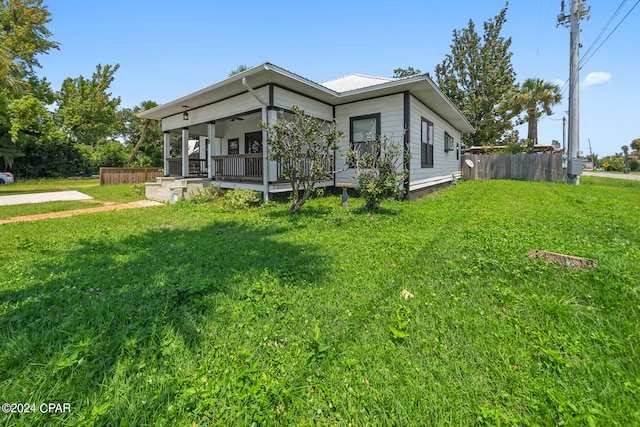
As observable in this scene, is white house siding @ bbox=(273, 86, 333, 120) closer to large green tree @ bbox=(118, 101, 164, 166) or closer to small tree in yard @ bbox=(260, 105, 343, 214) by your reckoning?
small tree in yard @ bbox=(260, 105, 343, 214)

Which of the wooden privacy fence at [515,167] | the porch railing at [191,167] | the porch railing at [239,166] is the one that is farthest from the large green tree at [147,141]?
the wooden privacy fence at [515,167]

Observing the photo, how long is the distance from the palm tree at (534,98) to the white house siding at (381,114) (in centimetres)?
1895

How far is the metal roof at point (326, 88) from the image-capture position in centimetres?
758

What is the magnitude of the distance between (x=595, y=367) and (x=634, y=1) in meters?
12.0

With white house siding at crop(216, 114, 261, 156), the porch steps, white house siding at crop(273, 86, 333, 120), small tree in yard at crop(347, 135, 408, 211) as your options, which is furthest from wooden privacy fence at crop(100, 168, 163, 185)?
small tree in yard at crop(347, 135, 408, 211)

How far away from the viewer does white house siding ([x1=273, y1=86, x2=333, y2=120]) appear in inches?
323

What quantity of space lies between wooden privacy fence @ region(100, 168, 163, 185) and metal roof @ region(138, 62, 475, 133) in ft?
26.1

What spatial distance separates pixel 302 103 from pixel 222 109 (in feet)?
10.6

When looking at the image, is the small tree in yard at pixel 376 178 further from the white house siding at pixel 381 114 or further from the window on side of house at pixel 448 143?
the window on side of house at pixel 448 143

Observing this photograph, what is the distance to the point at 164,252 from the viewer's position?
13.3ft

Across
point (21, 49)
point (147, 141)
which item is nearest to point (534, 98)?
point (147, 141)

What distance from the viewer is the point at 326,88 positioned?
8430 mm

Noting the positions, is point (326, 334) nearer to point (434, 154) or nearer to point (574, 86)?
point (434, 154)

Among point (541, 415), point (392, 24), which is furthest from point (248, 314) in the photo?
point (392, 24)
